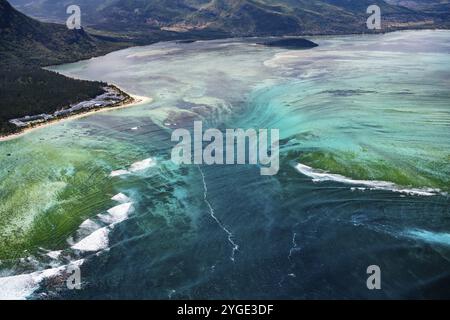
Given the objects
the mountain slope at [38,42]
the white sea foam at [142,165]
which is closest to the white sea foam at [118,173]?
the white sea foam at [142,165]

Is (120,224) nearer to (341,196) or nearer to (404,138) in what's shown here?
(341,196)

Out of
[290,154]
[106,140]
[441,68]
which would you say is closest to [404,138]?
[290,154]

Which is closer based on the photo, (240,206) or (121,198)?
(240,206)

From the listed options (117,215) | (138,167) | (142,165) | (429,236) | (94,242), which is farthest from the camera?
(142,165)

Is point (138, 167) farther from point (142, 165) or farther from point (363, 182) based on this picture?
point (363, 182)

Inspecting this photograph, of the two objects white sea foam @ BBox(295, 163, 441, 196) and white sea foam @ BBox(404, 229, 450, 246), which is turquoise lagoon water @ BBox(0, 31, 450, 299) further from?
white sea foam @ BBox(295, 163, 441, 196)

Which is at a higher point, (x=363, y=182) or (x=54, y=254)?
(x=363, y=182)

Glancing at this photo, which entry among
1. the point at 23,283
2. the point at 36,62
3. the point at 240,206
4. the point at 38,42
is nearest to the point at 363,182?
the point at 240,206
